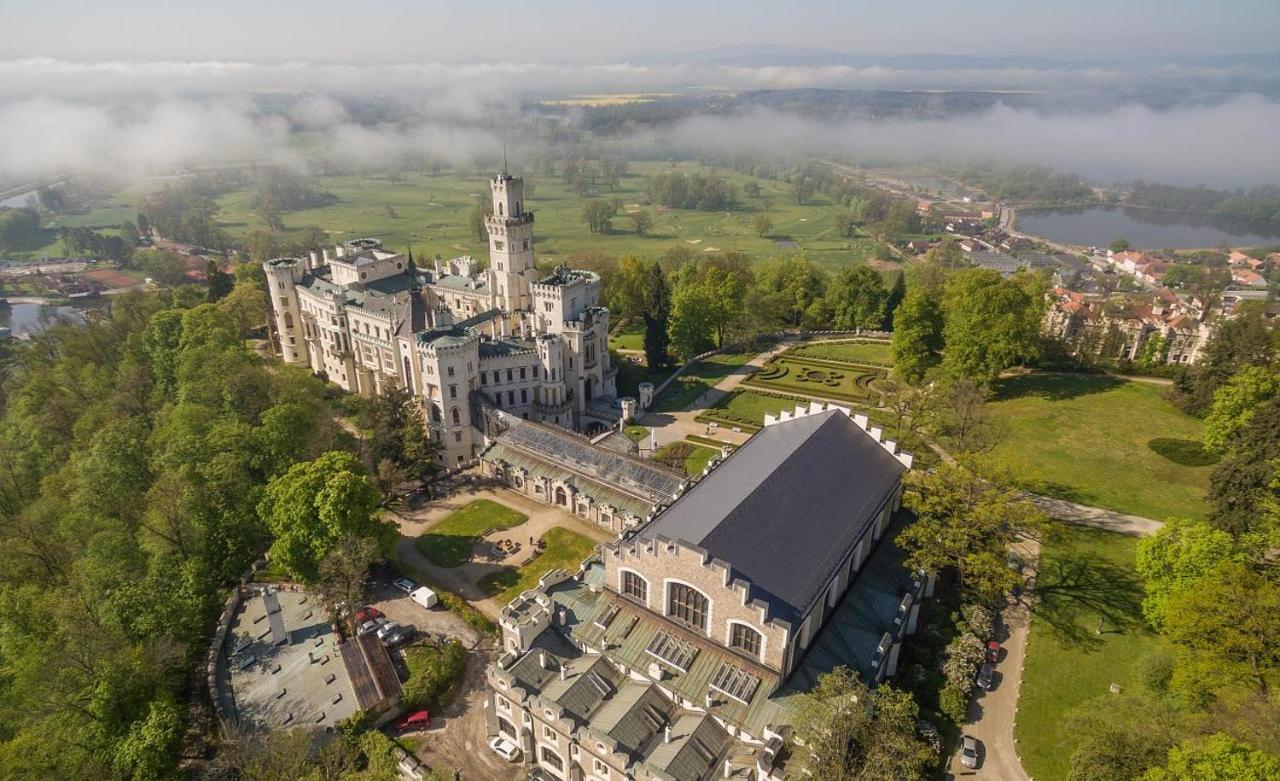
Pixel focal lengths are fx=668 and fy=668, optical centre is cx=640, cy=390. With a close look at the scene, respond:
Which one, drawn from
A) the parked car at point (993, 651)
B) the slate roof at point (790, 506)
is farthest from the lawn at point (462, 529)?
the parked car at point (993, 651)

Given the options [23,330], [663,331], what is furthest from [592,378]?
[23,330]

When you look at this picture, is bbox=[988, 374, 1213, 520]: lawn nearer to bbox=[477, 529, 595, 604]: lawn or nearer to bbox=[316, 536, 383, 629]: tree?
bbox=[477, 529, 595, 604]: lawn

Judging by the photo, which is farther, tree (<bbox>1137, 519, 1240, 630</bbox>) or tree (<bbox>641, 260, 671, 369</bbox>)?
tree (<bbox>641, 260, 671, 369</bbox>)

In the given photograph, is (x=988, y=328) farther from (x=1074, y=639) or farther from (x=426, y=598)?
(x=426, y=598)

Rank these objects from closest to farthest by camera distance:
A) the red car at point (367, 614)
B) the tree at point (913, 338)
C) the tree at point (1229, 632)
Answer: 1. the tree at point (1229, 632)
2. the red car at point (367, 614)
3. the tree at point (913, 338)

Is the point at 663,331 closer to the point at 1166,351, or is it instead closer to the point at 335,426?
the point at 335,426

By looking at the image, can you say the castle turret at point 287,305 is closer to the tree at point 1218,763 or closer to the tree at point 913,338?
the tree at point 913,338

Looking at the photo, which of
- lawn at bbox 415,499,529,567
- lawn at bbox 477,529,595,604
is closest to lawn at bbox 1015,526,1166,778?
lawn at bbox 477,529,595,604
